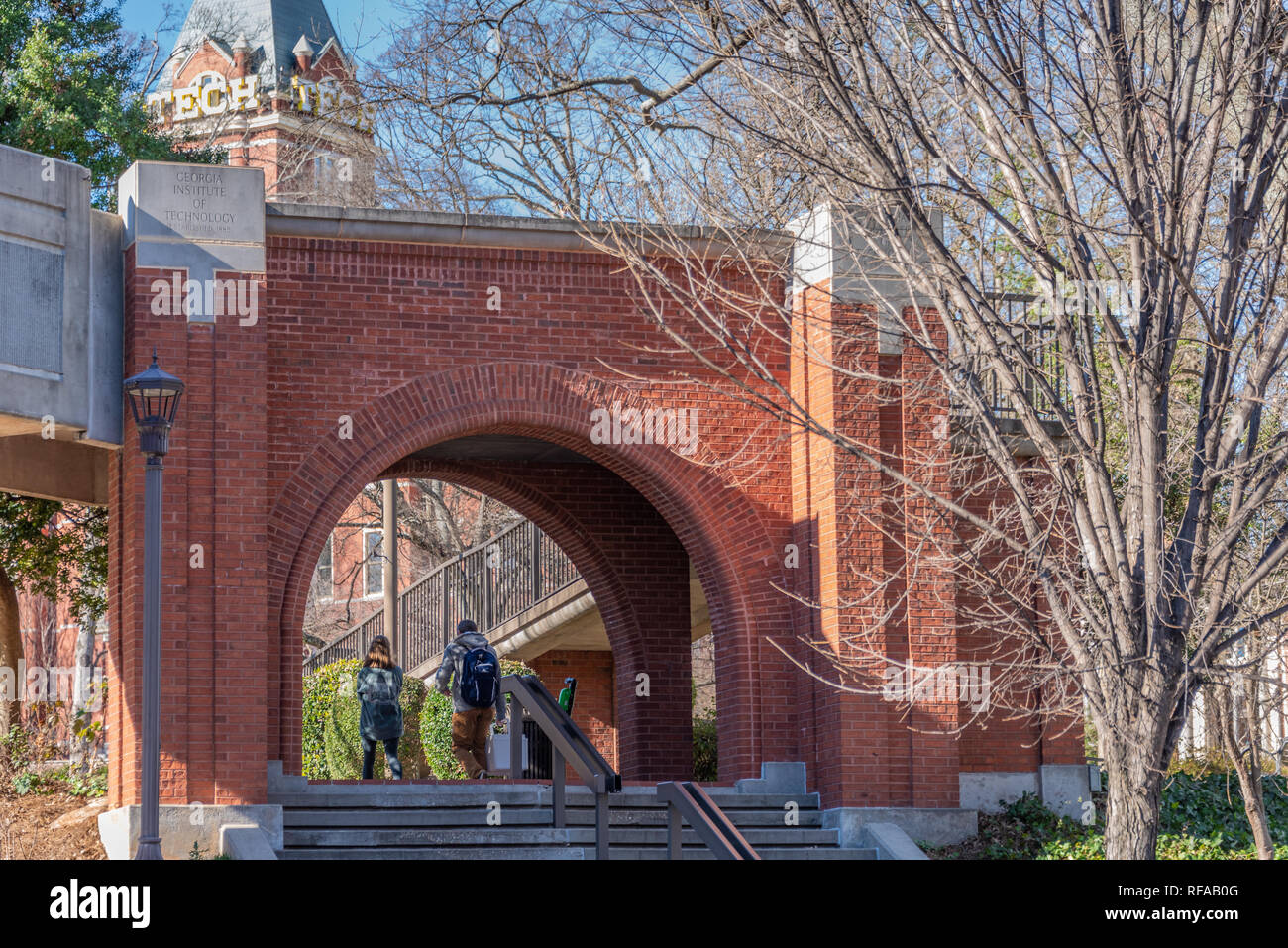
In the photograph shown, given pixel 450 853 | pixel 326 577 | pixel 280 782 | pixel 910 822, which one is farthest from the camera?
pixel 326 577

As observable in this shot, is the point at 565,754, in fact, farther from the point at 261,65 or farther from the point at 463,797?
the point at 261,65

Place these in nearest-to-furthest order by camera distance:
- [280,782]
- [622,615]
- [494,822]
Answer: [494,822] < [280,782] < [622,615]

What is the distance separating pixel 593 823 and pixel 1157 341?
6.35 meters

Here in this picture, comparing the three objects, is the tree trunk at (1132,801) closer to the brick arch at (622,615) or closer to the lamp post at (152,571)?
the lamp post at (152,571)

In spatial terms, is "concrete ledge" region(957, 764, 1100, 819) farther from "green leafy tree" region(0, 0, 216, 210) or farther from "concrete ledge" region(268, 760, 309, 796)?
"green leafy tree" region(0, 0, 216, 210)

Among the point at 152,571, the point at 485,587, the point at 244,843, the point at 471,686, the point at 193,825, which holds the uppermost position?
the point at 485,587

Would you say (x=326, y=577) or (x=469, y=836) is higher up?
(x=326, y=577)

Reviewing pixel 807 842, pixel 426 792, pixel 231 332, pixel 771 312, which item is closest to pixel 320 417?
pixel 231 332

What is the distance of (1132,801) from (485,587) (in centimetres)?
1381

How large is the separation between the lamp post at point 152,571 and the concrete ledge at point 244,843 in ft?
A: 4.33

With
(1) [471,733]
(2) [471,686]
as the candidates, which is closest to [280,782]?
(2) [471,686]

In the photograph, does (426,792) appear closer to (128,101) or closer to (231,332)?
(231,332)

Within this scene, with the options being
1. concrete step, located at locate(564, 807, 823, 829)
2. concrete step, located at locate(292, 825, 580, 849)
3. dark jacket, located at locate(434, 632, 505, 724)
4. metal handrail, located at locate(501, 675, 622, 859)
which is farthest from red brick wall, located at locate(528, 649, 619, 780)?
concrete step, located at locate(292, 825, 580, 849)

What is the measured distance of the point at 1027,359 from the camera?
32.1 feet
